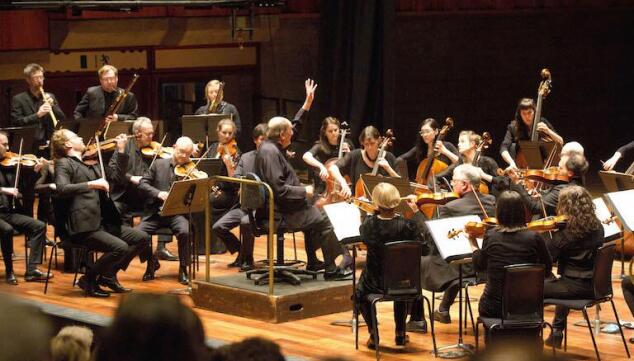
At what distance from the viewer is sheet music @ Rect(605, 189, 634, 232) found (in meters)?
6.83

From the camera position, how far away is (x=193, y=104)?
13781 mm

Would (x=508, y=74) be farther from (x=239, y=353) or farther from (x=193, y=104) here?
(x=239, y=353)

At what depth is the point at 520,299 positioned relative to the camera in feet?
20.1

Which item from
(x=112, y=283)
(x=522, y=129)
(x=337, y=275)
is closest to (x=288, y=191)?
(x=337, y=275)

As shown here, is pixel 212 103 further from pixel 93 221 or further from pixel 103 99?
pixel 93 221

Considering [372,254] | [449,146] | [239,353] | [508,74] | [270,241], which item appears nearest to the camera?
[239,353]

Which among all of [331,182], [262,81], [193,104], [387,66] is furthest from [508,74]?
[331,182]

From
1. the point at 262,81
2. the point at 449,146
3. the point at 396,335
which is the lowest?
the point at 396,335

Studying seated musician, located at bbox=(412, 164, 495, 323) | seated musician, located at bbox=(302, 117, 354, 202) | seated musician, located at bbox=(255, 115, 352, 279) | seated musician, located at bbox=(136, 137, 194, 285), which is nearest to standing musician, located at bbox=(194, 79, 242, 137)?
seated musician, located at bbox=(302, 117, 354, 202)

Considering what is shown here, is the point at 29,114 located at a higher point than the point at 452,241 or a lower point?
higher

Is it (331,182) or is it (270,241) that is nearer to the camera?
(270,241)

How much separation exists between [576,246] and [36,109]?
554 centimetres

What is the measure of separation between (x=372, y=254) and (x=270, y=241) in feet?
3.51

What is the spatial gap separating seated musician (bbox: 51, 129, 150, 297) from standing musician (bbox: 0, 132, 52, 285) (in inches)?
24.1
